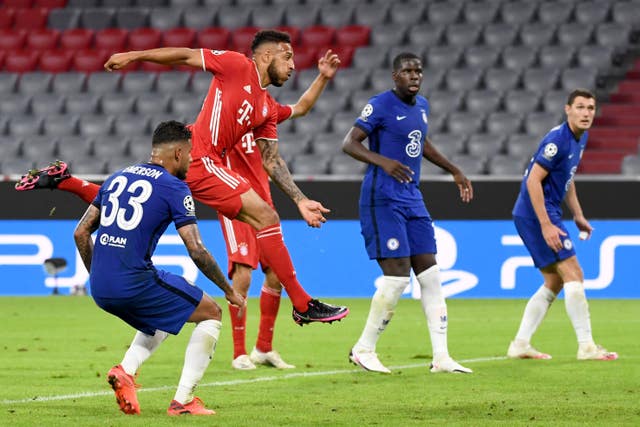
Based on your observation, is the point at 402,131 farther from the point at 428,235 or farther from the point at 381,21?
the point at 381,21

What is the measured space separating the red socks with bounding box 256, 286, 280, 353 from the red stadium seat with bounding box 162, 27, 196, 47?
526 inches

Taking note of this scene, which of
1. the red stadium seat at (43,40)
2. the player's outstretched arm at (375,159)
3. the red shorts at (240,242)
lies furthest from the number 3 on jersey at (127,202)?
the red stadium seat at (43,40)

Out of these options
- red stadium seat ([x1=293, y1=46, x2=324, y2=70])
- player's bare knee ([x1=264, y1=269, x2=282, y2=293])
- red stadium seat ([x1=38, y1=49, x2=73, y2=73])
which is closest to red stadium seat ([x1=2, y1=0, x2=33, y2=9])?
red stadium seat ([x1=38, y1=49, x2=73, y2=73])

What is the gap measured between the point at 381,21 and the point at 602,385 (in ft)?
48.6

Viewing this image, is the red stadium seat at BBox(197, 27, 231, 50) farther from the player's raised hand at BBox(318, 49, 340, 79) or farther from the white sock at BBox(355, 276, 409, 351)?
the white sock at BBox(355, 276, 409, 351)

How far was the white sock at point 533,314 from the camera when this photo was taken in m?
10.0

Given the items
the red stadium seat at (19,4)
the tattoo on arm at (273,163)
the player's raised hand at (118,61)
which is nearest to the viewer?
the player's raised hand at (118,61)

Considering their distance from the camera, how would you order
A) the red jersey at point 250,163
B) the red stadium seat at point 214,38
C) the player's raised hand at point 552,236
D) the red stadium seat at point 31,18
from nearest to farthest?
the red jersey at point 250,163, the player's raised hand at point 552,236, the red stadium seat at point 214,38, the red stadium seat at point 31,18

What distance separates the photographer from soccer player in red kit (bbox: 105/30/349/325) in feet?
26.0

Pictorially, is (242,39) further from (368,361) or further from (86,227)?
(86,227)

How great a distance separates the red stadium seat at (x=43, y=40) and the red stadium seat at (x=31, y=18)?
20.1 inches

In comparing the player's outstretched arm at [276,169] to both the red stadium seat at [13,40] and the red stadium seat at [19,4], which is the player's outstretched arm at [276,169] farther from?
the red stadium seat at [19,4]

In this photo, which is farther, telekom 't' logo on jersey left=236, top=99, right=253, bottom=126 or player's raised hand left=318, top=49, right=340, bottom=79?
player's raised hand left=318, top=49, right=340, bottom=79

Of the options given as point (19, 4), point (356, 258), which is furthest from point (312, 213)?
point (19, 4)
